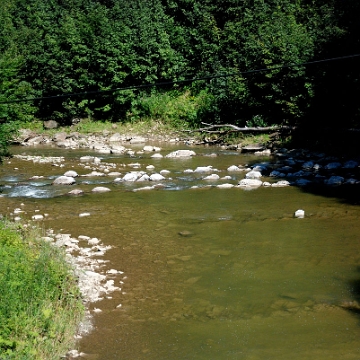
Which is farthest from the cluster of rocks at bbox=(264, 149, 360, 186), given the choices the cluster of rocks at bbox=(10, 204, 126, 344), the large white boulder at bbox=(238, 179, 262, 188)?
the cluster of rocks at bbox=(10, 204, 126, 344)

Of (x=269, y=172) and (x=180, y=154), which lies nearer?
(x=269, y=172)

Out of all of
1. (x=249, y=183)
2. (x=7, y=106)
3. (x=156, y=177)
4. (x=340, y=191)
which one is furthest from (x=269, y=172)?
(x=7, y=106)

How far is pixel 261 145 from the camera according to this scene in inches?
1085

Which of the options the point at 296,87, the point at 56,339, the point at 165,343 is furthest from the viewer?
the point at 296,87

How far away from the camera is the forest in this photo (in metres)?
27.4

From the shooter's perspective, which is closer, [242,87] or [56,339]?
[56,339]

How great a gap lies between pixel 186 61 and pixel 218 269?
31.4 m

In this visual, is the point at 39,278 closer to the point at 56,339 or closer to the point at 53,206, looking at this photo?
the point at 56,339

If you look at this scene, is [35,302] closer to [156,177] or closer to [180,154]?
[156,177]

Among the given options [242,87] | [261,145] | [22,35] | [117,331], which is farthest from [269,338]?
[22,35]

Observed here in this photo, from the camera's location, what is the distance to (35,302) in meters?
7.59

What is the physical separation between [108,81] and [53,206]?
23.0 metres

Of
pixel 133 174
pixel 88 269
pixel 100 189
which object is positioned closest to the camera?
pixel 88 269

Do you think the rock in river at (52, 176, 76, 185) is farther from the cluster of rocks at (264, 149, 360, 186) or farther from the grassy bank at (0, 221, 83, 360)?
the grassy bank at (0, 221, 83, 360)
